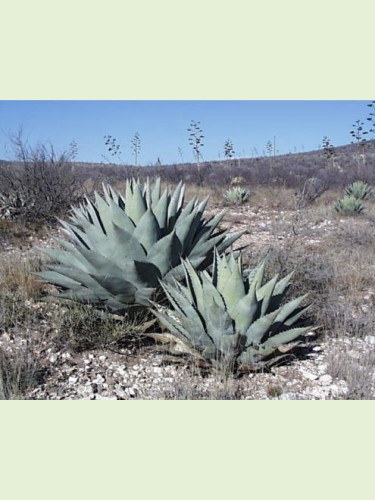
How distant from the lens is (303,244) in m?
7.16

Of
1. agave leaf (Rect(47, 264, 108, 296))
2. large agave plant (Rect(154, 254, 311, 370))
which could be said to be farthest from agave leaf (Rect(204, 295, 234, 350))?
agave leaf (Rect(47, 264, 108, 296))

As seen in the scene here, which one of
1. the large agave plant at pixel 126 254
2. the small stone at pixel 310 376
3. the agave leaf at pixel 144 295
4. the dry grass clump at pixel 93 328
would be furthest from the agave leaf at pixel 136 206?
the small stone at pixel 310 376

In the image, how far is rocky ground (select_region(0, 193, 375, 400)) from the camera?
279 cm

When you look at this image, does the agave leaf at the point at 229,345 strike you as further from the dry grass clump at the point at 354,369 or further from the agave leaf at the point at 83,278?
the agave leaf at the point at 83,278

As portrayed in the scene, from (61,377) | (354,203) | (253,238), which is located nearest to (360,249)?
(253,238)

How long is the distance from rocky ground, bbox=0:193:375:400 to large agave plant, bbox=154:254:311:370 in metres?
0.15

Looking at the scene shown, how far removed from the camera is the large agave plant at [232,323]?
2848 millimetres

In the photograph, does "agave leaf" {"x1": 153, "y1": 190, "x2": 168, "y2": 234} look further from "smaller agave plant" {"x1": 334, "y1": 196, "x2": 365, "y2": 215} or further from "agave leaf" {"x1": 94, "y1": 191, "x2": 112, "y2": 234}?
"smaller agave plant" {"x1": 334, "y1": 196, "x2": 365, "y2": 215}

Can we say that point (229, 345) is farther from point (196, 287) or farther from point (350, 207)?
point (350, 207)

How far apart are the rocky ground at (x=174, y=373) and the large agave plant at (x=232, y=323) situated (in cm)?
15

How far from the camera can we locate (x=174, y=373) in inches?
122

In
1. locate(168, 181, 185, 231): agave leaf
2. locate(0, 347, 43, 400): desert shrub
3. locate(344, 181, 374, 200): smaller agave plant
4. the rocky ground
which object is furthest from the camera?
locate(344, 181, 374, 200): smaller agave plant

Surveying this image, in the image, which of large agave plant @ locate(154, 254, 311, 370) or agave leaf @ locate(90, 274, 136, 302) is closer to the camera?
large agave plant @ locate(154, 254, 311, 370)

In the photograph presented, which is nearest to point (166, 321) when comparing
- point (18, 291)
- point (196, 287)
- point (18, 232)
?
point (196, 287)
